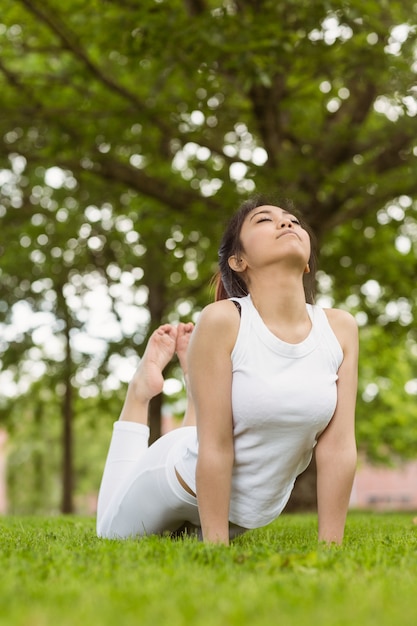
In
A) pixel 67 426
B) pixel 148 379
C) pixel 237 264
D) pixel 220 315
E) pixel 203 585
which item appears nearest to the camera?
pixel 203 585

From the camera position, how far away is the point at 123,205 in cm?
1385

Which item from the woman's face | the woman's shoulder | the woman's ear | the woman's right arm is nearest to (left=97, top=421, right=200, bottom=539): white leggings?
the woman's right arm

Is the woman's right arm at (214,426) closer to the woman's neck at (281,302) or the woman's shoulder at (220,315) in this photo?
the woman's shoulder at (220,315)

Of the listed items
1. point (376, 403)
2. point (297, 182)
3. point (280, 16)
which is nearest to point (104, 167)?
point (297, 182)

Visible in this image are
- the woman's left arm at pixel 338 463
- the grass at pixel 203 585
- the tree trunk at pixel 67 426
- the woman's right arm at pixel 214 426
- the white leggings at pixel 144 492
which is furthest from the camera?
the tree trunk at pixel 67 426

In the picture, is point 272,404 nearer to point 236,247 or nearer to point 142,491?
point 236,247

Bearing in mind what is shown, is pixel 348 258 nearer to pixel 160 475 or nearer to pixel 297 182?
pixel 297 182

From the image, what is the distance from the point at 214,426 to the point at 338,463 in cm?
68

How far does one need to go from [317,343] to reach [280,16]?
6316 mm

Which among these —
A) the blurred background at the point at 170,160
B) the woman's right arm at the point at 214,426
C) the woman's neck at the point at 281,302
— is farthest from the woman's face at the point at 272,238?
the blurred background at the point at 170,160

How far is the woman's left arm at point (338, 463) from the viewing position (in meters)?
4.05

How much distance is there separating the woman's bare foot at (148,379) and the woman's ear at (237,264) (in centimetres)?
88

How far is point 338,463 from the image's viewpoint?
405 centimetres

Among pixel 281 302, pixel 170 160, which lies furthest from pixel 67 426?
pixel 281 302
